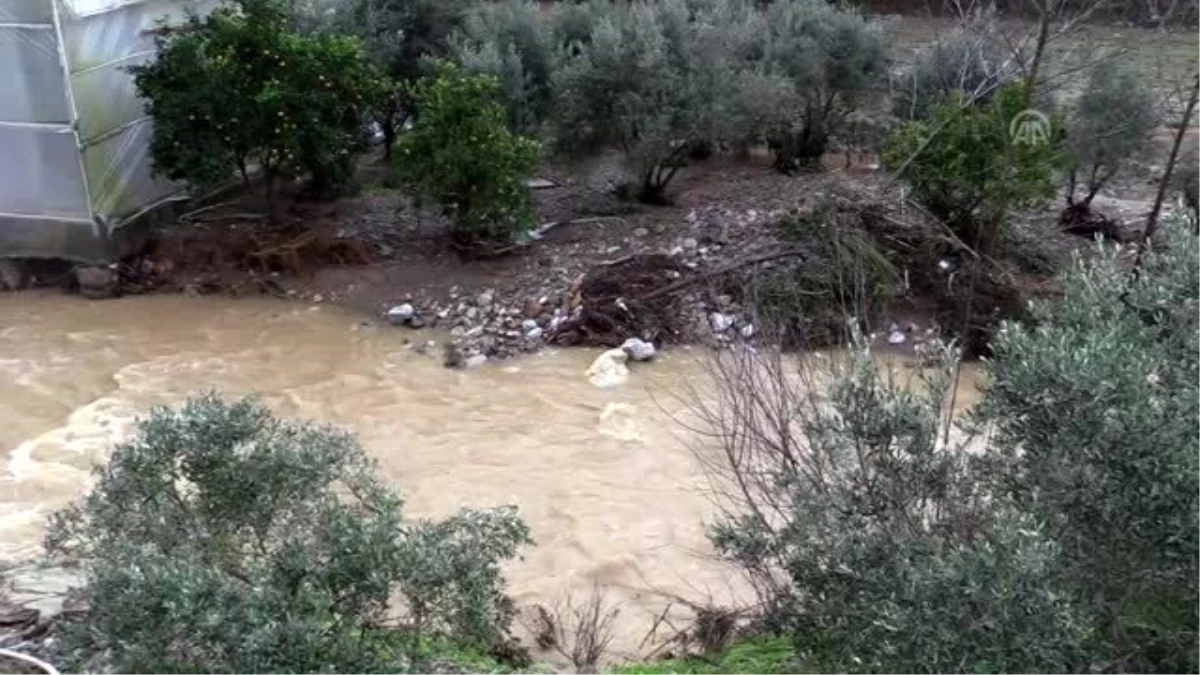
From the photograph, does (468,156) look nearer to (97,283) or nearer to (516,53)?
(516,53)

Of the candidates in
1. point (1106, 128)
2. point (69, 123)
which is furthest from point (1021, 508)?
point (69, 123)

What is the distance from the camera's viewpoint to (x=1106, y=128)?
10.4 meters

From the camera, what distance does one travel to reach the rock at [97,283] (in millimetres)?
10047

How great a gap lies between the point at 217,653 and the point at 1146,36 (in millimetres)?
14880

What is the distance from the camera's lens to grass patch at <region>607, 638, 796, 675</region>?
471 centimetres

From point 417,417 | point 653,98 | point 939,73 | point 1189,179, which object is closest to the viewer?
point 417,417

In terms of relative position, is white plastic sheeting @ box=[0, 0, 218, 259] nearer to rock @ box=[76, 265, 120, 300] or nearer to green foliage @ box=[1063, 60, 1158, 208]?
rock @ box=[76, 265, 120, 300]

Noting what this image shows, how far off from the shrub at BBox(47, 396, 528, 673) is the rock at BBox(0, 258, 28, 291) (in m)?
6.78

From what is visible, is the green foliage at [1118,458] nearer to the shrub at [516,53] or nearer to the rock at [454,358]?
the rock at [454,358]

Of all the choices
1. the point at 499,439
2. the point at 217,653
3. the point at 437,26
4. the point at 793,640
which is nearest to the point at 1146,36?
the point at 437,26

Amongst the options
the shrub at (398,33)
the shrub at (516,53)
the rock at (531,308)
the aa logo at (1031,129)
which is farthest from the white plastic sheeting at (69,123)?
the aa logo at (1031,129)

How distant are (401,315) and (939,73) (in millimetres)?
5562

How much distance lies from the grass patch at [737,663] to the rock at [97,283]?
21.3ft

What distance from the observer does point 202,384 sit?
28.5ft
